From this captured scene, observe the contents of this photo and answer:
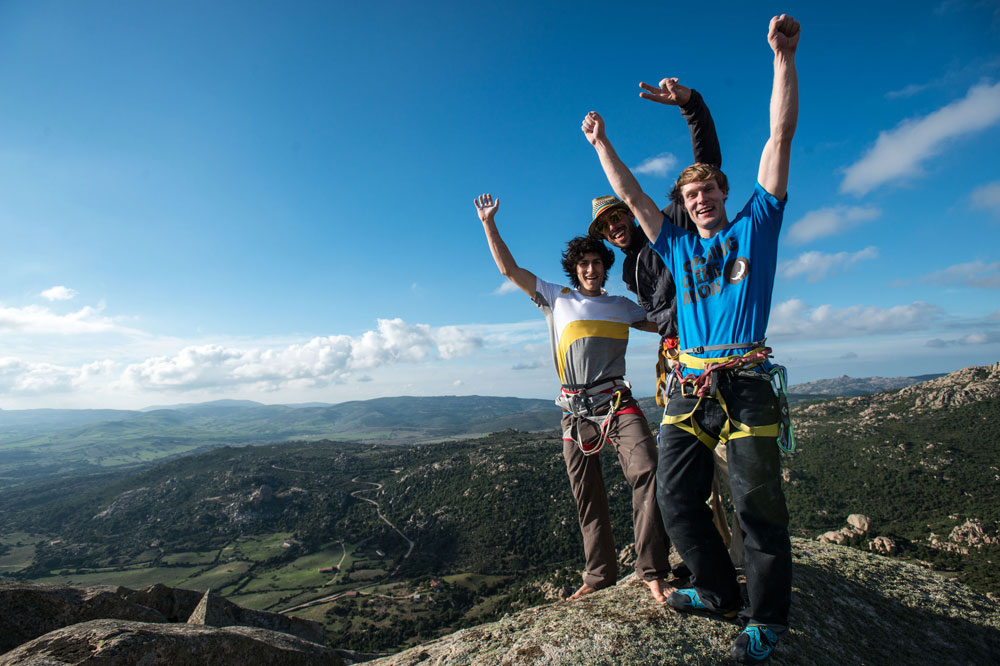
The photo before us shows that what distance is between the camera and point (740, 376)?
12.3 ft

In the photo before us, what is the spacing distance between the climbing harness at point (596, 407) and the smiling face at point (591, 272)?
3.97ft

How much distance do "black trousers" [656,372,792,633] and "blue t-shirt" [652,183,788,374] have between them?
0.42 meters

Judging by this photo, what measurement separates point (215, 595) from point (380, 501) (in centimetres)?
13067

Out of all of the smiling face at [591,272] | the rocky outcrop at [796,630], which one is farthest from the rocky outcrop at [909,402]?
the smiling face at [591,272]

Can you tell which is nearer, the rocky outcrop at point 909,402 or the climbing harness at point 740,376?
the climbing harness at point 740,376

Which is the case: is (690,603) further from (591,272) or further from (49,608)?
(49,608)

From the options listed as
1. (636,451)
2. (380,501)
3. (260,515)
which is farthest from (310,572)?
(636,451)

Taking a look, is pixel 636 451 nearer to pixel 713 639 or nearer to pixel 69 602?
pixel 713 639

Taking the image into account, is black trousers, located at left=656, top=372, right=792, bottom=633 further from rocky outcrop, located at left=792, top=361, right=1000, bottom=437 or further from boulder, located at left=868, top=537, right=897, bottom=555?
rocky outcrop, located at left=792, top=361, right=1000, bottom=437

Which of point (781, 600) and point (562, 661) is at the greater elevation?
point (781, 600)

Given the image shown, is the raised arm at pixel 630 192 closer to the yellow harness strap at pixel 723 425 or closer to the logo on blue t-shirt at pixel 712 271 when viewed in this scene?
the logo on blue t-shirt at pixel 712 271

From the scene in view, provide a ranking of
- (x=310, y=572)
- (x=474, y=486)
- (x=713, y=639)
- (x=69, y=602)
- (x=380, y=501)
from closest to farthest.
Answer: (x=713, y=639) → (x=69, y=602) → (x=310, y=572) → (x=474, y=486) → (x=380, y=501)

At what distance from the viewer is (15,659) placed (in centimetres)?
382

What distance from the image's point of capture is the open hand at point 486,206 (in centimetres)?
612
